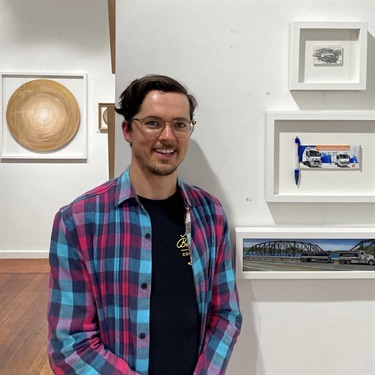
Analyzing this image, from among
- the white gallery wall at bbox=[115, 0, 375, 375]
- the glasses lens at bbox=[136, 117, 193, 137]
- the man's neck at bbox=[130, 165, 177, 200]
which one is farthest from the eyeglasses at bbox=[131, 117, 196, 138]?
the white gallery wall at bbox=[115, 0, 375, 375]

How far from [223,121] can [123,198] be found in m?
0.44

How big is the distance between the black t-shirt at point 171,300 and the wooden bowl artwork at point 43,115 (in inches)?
135

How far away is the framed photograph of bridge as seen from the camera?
4.06ft

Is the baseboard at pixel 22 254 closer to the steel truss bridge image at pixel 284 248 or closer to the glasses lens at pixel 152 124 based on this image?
the steel truss bridge image at pixel 284 248

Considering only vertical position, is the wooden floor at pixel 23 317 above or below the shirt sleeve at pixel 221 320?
below

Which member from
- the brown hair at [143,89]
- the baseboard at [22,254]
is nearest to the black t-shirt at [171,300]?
the brown hair at [143,89]

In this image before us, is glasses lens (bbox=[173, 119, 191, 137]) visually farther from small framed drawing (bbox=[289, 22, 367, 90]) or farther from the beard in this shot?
small framed drawing (bbox=[289, 22, 367, 90])

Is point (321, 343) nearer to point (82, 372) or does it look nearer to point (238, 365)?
point (238, 365)

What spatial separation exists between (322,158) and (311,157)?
37 mm

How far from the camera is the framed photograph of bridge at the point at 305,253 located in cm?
124

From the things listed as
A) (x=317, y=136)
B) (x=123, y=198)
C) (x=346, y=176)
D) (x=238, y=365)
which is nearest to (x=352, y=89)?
(x=317, y=136)

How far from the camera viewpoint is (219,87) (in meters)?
1.25

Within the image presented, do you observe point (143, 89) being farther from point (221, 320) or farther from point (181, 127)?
point (221, 320)

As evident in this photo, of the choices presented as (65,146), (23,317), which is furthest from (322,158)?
(65,146)
